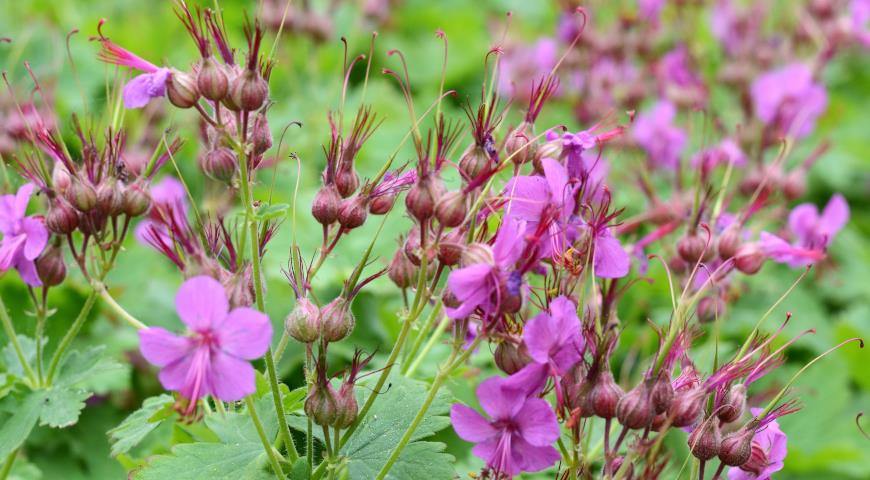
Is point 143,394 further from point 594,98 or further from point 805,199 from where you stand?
point 805,199

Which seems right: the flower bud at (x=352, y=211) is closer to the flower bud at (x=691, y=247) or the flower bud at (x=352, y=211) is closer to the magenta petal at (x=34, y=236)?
the magenta petal at (x=34, y=236)

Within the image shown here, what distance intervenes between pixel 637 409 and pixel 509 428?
19cm

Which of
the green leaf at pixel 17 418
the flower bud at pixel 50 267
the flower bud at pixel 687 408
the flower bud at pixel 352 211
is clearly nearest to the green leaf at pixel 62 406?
the green leaf at pixel 17 418

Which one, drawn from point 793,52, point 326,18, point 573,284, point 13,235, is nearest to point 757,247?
point 573,284

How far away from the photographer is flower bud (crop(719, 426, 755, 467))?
1336 millimetres

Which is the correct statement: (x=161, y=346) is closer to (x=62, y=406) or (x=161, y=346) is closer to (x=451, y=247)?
(x=451, y=247)

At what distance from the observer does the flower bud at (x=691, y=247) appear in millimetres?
1886

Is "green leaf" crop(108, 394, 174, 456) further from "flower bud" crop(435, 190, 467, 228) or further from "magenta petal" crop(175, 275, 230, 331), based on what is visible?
"flower bud" crop(435, 190, 467, 228)

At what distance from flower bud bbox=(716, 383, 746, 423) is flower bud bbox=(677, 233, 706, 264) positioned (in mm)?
502

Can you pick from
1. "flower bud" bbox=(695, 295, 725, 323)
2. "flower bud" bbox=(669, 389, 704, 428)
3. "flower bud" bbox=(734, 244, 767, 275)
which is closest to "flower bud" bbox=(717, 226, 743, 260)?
"flower bud" bbox=(734, 244, 767, 275)

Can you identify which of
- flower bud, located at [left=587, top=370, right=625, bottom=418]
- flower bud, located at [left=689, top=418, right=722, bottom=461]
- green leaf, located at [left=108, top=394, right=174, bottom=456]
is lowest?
flower bud, located at [left=689, top=418, right=722, bottom=461]

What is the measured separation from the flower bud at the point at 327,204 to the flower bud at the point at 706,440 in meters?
0.62

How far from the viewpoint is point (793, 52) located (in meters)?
3.88

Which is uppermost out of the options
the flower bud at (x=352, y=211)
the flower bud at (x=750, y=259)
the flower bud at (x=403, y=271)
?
the flower bud at (x=352, y=211)
